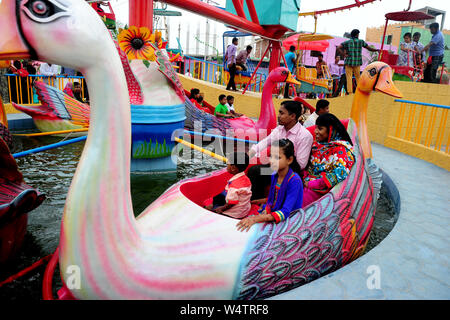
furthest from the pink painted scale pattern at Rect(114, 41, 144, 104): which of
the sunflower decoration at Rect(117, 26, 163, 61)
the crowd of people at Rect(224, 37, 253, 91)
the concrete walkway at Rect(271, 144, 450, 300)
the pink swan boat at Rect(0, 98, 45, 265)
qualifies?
the crowd of people at Rect(224, 37, 253, 91)

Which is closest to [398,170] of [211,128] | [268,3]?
[211,128]

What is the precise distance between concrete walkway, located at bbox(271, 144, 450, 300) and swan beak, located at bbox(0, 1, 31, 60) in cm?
174

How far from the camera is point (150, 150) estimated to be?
197 inches

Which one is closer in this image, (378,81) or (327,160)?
(327,160)

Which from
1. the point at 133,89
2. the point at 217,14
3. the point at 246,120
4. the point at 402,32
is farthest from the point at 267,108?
the point at 402,32

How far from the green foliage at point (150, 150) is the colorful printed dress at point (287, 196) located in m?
2.85

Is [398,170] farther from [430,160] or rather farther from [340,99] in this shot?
[340,99]

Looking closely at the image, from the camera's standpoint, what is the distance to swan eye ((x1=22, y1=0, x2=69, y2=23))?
1540mm

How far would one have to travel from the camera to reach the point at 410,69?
9328 mm

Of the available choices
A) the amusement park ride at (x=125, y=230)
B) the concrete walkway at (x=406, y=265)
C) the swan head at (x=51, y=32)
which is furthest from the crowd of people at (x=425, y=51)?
the swan head at (x=51, y=32)

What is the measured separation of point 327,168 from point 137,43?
3077mm

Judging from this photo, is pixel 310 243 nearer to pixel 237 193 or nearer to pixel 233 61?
pixel 237 193

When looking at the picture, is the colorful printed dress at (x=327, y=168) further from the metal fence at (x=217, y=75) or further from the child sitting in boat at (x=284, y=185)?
the metal fence at (x=217, y=75)

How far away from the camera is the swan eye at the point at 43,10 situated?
1540 mm
